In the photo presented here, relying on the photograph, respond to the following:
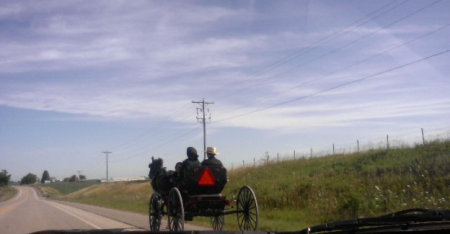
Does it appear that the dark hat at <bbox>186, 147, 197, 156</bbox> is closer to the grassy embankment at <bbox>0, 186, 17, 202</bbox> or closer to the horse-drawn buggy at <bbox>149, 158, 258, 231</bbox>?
the horse-drawn buggy at <bbox>149, 158, 258, 231</bbox>

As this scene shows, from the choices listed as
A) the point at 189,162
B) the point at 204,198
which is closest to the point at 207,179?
the point at 204,198

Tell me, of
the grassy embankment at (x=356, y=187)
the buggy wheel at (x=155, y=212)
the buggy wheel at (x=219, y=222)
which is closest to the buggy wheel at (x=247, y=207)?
the buggy wheel at (x=219, y=222)

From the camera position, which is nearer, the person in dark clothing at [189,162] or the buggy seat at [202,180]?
the buggy seat at [202,180]

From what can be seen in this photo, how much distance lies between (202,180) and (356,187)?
12085mm

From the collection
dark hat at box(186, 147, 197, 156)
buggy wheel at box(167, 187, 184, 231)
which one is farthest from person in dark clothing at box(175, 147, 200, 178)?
buggy wheel at box(167, 187, 184, 231)

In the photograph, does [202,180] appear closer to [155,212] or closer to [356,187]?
[155,212]

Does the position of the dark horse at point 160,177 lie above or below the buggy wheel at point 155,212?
above

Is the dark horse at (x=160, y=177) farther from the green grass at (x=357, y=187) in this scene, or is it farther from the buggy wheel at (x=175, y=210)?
the green grass at (x=357, y=187)

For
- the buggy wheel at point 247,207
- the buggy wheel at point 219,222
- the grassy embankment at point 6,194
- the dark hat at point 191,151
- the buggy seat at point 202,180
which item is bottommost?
the grassy embankment at point 6,194

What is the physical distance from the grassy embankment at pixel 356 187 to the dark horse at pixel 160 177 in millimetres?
2978

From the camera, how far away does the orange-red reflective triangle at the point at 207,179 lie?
11578mm

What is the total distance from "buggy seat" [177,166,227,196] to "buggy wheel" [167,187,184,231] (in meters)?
0.39

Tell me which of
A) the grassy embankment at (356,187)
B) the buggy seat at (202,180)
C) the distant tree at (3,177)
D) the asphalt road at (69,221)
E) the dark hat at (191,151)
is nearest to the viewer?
the buggy seat at (202,180)

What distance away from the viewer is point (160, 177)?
42.1 ft
